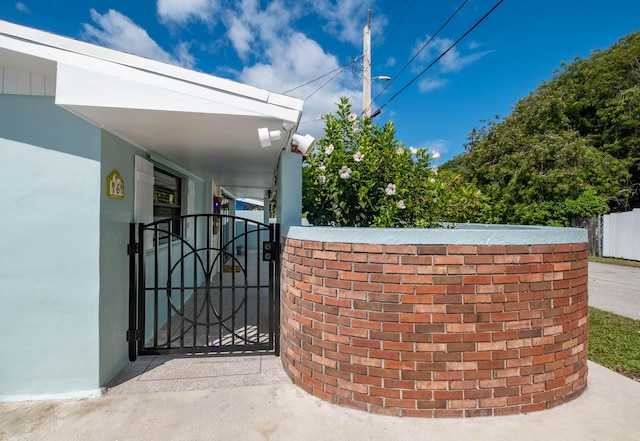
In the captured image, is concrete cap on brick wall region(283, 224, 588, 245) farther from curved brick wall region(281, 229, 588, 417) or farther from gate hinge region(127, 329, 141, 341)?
gate hinge region(127, 329, 141, 341)

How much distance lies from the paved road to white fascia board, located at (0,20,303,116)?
22.6 feet

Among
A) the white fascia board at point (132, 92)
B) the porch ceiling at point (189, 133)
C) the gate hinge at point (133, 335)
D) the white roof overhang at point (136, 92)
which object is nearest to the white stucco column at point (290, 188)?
the porch ceiling at point (189, 133)

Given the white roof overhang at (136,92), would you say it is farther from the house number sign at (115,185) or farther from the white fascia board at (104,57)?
the house number sign at (115,185)

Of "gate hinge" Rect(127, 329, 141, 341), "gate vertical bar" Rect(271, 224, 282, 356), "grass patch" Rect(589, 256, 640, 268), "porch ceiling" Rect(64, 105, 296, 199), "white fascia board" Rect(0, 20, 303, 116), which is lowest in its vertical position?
"grass patch" Rect(589, 256, 640, 268)

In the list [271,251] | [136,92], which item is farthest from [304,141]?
[136,92]

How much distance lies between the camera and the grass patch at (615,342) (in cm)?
366

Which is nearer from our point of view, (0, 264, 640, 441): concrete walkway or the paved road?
(0, 264, 640, 441): concrete walkway

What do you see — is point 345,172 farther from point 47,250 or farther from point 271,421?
point 47,250

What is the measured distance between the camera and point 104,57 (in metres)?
2.65

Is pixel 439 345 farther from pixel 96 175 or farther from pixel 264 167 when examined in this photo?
pixel 264 167

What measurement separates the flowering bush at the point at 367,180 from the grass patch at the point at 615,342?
2.44 metres

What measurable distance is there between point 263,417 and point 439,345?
1.51 m

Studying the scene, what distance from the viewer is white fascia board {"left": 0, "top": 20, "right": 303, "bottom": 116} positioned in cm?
255

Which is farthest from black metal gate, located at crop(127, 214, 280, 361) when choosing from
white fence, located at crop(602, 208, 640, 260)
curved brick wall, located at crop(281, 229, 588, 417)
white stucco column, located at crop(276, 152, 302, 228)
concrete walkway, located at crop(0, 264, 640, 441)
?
white fence, located at crop(602, 208, 640, 260)
